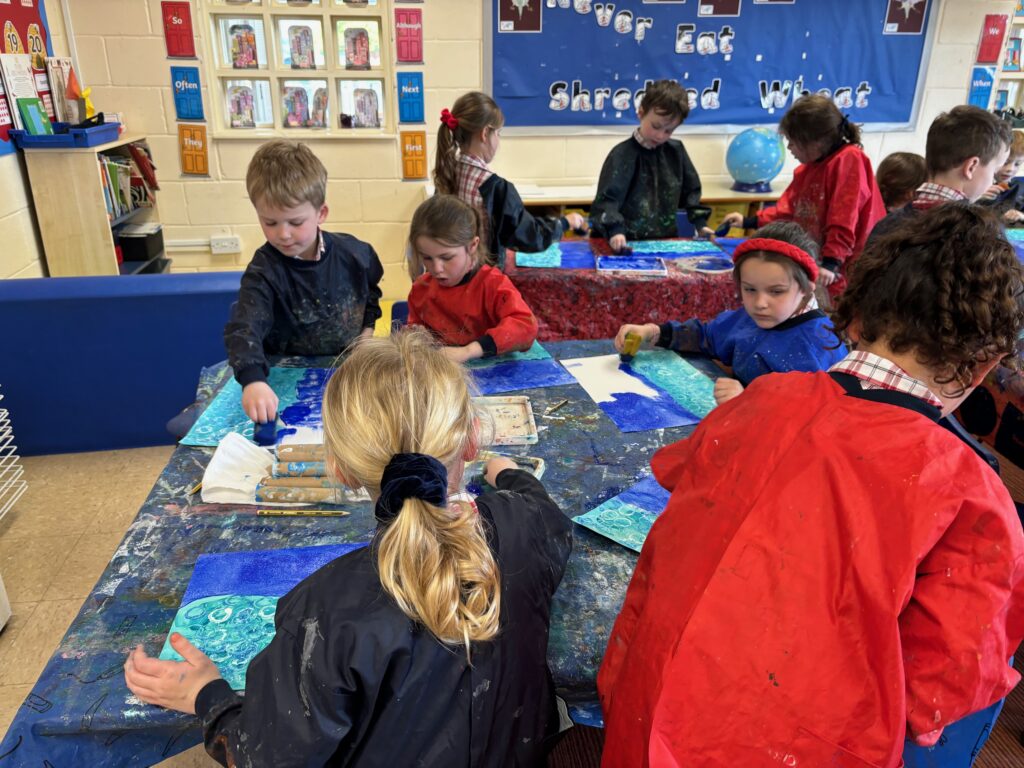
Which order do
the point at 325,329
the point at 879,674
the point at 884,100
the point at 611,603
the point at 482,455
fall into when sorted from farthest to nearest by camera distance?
the point at 884,100 < the point at 325,329 < the point at 482,455 < the point at 611,603 < the point at 879,674

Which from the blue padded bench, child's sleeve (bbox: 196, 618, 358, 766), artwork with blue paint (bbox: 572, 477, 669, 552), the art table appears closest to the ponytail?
the art table

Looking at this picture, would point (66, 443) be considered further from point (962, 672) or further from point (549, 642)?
point (962, 672)

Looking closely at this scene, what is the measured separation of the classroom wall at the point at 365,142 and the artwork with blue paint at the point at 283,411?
9.55ft

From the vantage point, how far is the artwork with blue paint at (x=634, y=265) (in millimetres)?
2885

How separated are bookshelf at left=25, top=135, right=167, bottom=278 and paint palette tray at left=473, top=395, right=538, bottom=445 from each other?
9.01 feet

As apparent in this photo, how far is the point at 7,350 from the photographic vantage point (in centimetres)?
266

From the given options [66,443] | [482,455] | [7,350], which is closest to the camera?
[482,455]

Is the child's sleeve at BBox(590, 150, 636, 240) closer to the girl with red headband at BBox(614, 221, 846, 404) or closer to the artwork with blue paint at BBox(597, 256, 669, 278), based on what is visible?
the artwork with blue paint at BBox(597, 256, 669, 278)

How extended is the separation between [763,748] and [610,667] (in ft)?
0.69

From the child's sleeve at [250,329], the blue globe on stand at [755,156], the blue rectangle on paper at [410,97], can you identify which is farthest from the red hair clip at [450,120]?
the blue globe on stand at [755,156]

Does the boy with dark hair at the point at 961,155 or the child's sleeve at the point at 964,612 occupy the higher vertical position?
the boy with dark hair at the point at 961,155

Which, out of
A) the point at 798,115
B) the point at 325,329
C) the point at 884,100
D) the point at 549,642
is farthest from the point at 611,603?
the point at 884,100

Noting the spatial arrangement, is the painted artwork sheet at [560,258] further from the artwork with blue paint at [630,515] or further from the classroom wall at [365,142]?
the artwork with blue paint at [630,515]

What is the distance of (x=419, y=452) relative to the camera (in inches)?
33.3
